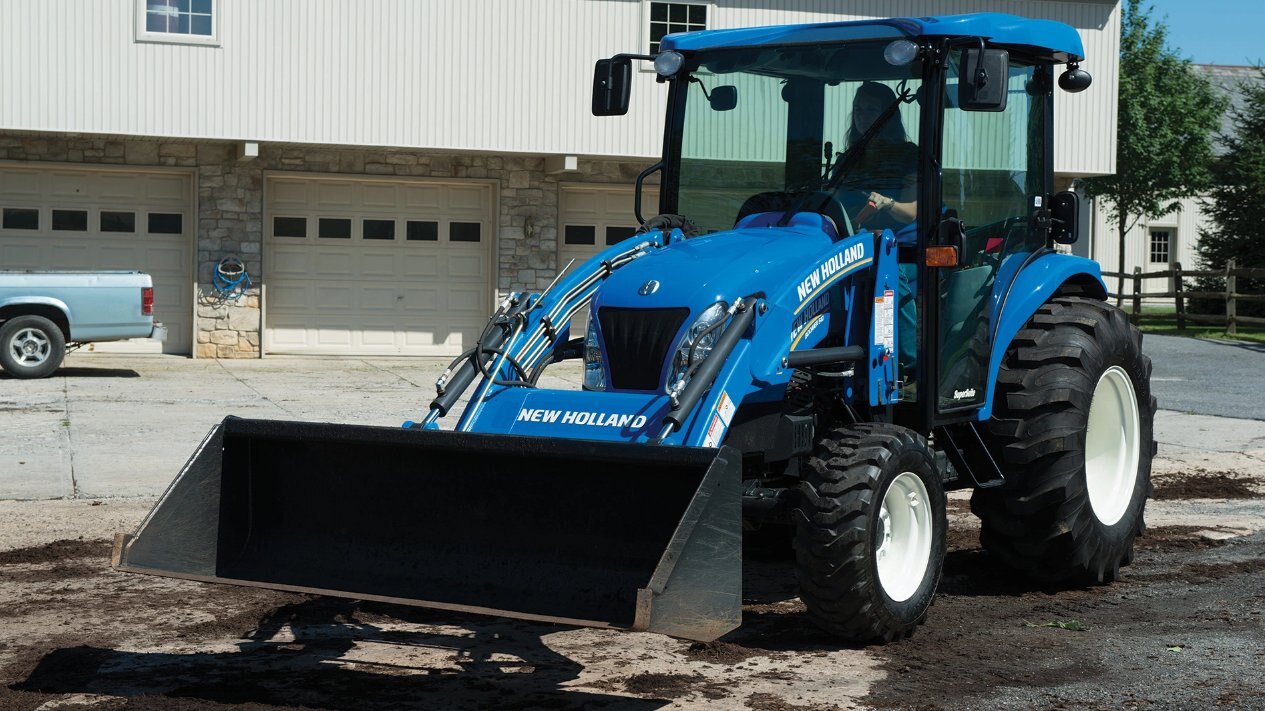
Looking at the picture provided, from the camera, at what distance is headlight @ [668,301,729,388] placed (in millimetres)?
5754

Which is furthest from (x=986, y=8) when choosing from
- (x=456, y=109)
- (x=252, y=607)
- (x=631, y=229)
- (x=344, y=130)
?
(x=252, y=607)

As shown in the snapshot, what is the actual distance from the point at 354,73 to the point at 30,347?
560 cm

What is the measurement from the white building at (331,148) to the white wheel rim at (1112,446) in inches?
542

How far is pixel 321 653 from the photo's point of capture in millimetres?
5930

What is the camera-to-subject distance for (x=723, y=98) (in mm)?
7195

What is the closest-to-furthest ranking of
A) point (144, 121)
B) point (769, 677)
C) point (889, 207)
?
point (769, 677), point (889, 207), point (144, 121)

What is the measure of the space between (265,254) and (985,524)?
1550cm

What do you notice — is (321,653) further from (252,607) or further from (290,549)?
(252,607)

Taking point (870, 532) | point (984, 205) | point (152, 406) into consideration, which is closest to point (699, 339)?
A: point (870, 532)

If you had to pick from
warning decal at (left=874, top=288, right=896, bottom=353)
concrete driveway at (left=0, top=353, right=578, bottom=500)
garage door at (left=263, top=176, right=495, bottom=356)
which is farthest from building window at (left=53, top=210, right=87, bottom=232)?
warning decal at (left=874, top=288, right=896, bottom=353)

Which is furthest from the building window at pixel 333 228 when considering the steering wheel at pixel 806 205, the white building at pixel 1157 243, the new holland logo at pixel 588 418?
the white building at pixel 1157 243

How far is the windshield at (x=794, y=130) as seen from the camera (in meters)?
6.56

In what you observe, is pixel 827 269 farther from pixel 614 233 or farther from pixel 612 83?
pixel 614 233

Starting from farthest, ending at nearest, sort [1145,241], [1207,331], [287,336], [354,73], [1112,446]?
[1145,241] → [1207,331] → [287,336] → [354,73] → [1112,446]
